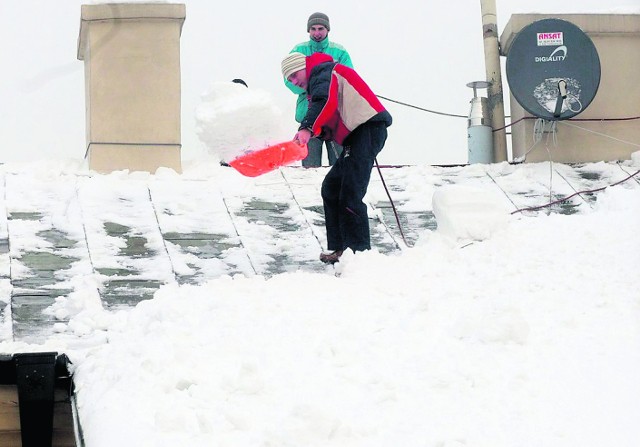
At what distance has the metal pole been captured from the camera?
1152cm

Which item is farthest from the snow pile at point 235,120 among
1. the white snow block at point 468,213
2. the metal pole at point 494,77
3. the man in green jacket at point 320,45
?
the white snow block at point 468,213

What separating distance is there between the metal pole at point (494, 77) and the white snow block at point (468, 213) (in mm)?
3926

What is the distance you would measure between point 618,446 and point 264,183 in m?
5.76

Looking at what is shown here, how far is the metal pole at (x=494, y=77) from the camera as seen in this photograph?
37.8 ft

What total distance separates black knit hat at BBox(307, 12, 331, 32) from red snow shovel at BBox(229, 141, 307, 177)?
2.70 m

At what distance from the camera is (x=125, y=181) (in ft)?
31.2

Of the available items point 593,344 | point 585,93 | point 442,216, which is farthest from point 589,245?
point 585,93

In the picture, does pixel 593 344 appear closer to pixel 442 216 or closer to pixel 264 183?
pixel 442 216

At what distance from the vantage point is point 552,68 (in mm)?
10609

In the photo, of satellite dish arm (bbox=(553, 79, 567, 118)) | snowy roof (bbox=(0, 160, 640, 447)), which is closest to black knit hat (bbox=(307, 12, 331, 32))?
snowy roof (bbox=(0, 160, 640, 447))

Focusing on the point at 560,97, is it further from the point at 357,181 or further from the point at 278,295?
A: the point at 278,295

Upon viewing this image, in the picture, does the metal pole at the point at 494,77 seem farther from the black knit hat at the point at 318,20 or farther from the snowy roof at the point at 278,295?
the black knit hat at the point at 318,20

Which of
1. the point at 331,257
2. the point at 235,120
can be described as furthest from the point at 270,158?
the point at 235,120

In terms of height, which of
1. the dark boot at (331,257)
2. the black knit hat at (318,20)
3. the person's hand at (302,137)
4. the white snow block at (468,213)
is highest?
the black knit hat at (318,20)
